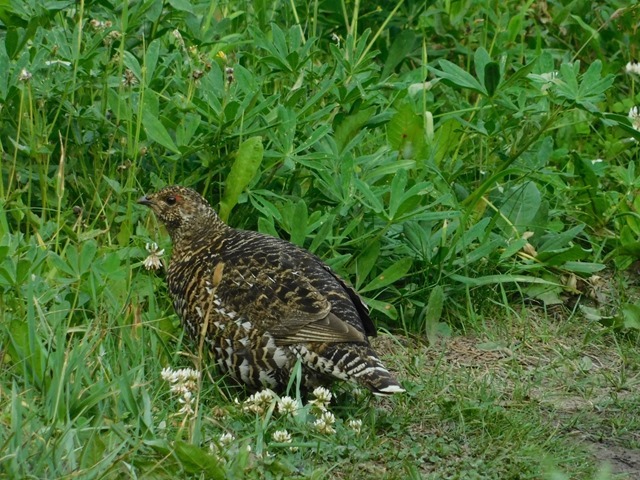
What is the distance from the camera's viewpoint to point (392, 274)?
6.17 metres

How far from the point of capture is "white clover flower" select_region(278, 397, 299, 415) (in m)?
4.93

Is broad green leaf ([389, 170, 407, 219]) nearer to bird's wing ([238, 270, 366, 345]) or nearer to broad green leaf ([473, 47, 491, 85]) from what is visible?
bird's wing ([238, 270, 366, 345])

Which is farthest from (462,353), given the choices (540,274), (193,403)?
(193,403)

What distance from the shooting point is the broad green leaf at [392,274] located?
6.15 metres

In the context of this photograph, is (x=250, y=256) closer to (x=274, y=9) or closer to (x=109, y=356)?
(x=109, y=356)

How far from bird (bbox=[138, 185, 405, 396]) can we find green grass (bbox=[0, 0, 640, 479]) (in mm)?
192

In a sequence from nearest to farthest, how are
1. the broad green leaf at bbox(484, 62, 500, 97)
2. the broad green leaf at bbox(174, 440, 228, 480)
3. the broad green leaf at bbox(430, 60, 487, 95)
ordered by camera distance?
the broad green leaf at bbox(174, 440, 228, 480), the broad green leaf at bbox(484, 62, 500, 97), the broad green leaf at bbox(430, 60, 487, 95)

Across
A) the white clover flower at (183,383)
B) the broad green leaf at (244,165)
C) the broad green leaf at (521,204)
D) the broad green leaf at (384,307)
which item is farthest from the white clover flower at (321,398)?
the broad green leaf at (521,204)

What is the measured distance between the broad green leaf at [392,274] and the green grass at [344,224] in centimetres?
2

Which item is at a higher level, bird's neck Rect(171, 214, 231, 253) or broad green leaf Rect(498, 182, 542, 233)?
bird's neck Rect(171, 214, 231, 253)

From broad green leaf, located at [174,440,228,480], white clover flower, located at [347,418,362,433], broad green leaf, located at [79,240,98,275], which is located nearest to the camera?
broad green leaf, located at [174,440,228,480]

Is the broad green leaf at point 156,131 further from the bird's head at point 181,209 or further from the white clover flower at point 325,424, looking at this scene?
the white clover flower at point 325,424

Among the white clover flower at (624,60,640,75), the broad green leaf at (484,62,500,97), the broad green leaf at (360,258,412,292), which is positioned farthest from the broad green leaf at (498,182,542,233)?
the white clover flower at (624,60,640,75)

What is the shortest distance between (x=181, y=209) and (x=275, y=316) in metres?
1.02
